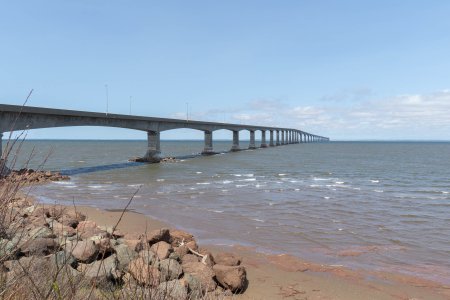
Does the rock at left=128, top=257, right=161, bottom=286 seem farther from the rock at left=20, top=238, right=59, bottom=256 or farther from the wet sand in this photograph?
the wet sand

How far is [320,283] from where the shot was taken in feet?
27.8

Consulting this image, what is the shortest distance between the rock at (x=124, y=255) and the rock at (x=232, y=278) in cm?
185

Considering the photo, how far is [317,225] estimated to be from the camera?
47.8 ft

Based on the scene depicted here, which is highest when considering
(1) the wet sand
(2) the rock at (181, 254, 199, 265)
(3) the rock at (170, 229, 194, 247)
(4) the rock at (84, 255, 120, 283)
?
(4) the rock at (84, 255, 120, 283)

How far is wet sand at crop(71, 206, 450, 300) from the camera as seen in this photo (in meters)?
7.88

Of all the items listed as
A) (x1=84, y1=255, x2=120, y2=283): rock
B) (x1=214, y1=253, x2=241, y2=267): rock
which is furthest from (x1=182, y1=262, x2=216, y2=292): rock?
(x1=84, y1=255, x2=120, y2=283): rock

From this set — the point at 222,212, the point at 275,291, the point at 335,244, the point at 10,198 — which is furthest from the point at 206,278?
the point at 222,212

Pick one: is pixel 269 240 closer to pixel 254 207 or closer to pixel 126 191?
pixel 254 207

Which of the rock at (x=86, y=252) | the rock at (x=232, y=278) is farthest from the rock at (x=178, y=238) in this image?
the rock at (x=86, y=252)

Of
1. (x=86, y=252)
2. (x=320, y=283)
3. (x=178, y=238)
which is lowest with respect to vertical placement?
(x=320, y=283)

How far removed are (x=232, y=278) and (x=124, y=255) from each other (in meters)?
2.34

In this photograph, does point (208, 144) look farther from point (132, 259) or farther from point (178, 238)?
point (132, 259)

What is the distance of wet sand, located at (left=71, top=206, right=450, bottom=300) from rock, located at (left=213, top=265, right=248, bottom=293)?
18 cm

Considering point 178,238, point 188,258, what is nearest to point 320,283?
point 188,258
